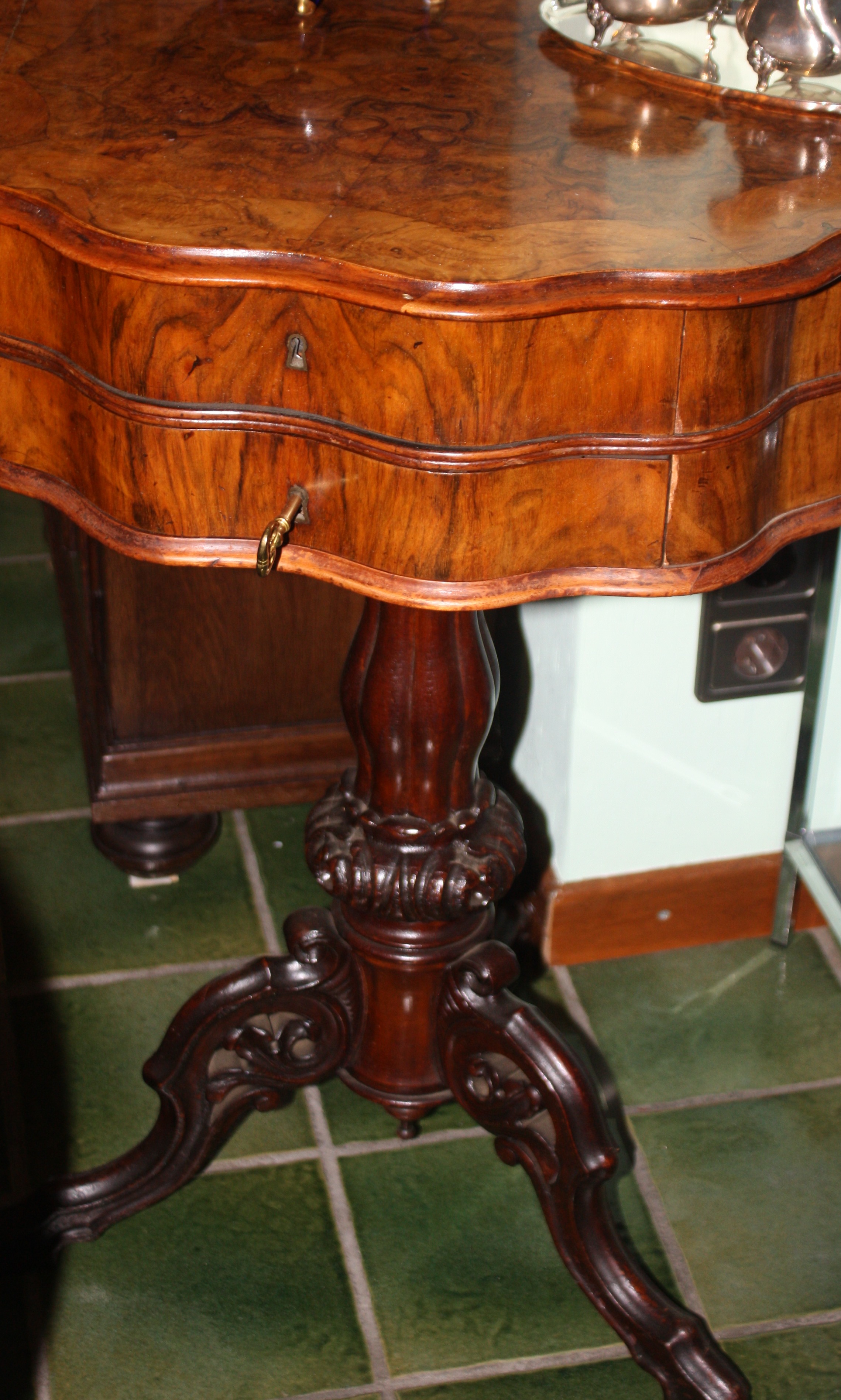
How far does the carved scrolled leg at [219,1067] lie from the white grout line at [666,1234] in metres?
0.38

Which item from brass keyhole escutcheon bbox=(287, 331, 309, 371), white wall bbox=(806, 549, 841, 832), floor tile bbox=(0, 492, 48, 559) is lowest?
floor tile bbox=(0, 492, 48, 559)

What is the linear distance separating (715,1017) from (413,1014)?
52 centimetres

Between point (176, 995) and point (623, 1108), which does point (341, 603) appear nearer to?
point (176, 995)

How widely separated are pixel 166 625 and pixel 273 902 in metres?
0.45

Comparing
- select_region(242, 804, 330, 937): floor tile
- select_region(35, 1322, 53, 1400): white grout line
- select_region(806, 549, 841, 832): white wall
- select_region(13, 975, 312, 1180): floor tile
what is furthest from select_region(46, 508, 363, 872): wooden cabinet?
select_region(35, 1322, 53, 1400): white grout line

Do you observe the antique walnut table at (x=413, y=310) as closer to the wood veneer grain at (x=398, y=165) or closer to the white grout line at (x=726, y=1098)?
the wood veneer grain at (x=398, y=165)

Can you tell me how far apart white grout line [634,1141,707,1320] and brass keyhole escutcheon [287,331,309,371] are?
1.09 m

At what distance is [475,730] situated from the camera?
1.41 metres

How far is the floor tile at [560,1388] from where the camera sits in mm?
1485

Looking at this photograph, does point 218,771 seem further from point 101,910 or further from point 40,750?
point 40,750

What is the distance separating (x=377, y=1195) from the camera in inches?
67.1

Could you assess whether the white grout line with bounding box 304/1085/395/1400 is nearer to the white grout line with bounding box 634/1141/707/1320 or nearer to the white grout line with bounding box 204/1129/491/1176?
the white grout line with bounding box 204/1129/491/1176

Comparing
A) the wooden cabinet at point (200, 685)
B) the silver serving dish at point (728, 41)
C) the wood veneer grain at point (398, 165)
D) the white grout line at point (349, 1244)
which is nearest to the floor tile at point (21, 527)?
the wooden cabinet at point (200, 685)

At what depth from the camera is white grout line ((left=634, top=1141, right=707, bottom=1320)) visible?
1.59 meters
